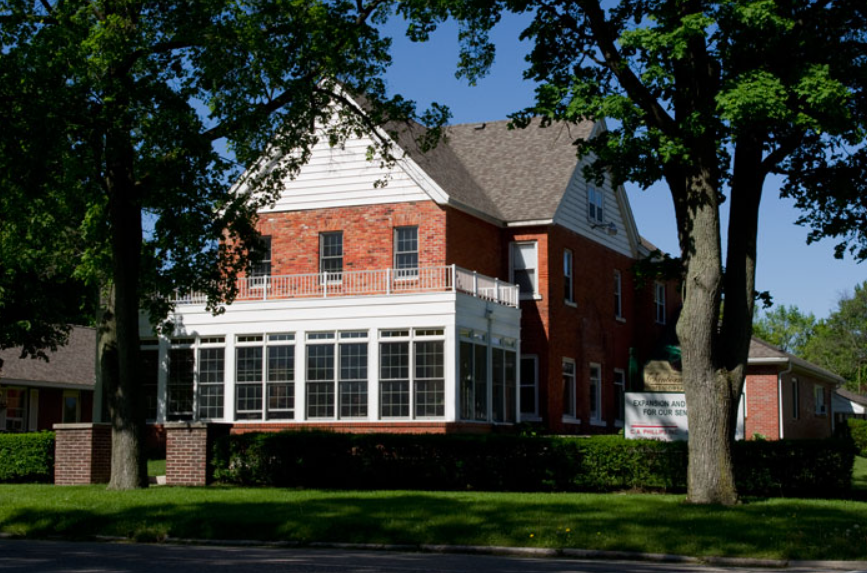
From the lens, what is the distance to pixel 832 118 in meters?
16.6

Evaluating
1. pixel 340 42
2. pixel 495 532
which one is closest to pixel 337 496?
pixel 495 532

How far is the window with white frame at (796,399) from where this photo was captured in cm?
3953

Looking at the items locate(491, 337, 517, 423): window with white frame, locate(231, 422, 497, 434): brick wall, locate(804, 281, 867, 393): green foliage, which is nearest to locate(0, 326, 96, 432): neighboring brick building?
locate(231, 422, 497, 434): brick wall

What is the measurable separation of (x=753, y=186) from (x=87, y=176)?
40.6 feet

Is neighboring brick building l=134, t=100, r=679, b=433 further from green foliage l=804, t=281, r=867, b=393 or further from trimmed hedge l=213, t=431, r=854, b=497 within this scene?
green foliage l=804, t=281, r=867, b=393

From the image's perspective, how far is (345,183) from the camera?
33719mm

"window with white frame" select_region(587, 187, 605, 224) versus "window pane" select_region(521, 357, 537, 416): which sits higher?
"window with white frame" select_region(587, 187, 605, 224)

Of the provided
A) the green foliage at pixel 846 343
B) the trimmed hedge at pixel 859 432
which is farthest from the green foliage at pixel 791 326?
the trimmed hedge at pixel 859 432

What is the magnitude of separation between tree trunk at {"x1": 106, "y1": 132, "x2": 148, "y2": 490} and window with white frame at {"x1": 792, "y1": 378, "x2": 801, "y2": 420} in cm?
2553

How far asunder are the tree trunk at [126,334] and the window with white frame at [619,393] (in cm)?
2074

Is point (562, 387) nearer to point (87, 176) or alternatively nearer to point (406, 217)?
point (406, 217)

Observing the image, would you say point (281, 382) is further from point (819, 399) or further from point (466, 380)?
point (819, 399)

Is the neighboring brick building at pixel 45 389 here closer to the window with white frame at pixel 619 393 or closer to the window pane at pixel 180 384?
the window pane at pixel 180 384

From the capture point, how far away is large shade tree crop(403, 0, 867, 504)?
654 inches
